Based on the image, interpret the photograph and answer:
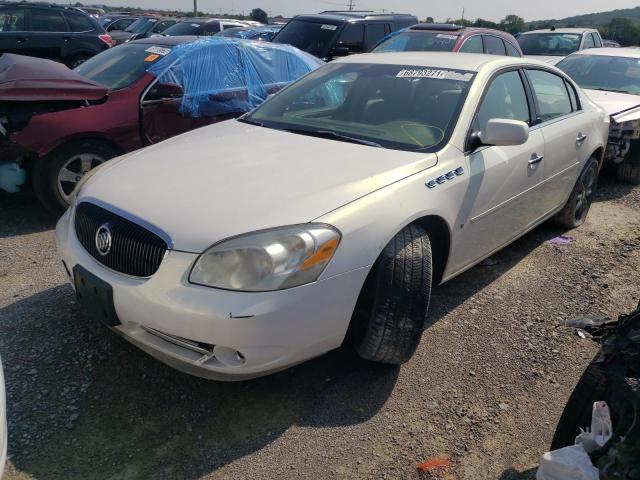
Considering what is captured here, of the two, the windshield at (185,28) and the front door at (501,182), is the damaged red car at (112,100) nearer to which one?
the front door at (501,182)

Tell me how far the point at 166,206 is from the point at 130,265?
1.03 feet

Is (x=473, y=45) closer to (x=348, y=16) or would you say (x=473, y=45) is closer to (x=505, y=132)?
(x=348, y=16)

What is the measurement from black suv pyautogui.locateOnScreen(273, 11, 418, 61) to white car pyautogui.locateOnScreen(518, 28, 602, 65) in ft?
11.8

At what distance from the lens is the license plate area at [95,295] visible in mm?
2537

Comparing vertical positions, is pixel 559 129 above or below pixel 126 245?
above

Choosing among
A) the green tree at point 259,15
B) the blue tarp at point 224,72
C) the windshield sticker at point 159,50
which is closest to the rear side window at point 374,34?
the blue tarp at point 224,72

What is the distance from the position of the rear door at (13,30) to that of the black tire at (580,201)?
394 inches

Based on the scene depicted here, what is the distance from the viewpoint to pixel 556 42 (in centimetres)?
1182

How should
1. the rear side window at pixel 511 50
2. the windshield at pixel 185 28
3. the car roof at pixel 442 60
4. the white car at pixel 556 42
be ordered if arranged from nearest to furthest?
1. the car roof at pixel 442 60
2. the rear side window at pixel 511 50
3. the white car at pixel 556 42
4. the windshield at pixel 185 28

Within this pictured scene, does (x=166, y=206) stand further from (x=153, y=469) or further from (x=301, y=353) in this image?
(x=153, y=469)

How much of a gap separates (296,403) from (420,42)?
708cm

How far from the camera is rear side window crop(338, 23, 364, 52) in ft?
31.3

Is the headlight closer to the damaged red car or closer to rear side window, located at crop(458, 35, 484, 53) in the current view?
the damaged red car

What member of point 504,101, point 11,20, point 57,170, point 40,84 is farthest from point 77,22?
point 504,101
